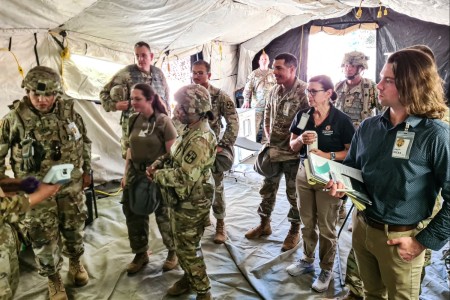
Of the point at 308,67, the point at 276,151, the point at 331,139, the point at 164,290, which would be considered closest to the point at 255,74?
the point at 308,67

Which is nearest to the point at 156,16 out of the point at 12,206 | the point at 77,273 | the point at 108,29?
the point at 108,29

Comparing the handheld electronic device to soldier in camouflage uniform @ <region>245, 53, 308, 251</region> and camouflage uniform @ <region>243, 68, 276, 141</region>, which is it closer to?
soldier in camouflage uniform @ <region>245, 53, 308, 251</region>

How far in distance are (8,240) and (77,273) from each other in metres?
1.10

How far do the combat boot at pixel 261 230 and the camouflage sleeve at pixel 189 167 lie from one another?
5.10ft

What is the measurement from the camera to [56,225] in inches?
87.9

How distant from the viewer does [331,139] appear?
7.26 feet

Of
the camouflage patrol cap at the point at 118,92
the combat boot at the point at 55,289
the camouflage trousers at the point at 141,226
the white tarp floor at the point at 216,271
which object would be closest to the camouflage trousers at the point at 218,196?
the white tarp floor at the point at 216,271

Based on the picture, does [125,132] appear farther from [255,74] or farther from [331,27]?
[331,27]

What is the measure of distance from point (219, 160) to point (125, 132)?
83cm

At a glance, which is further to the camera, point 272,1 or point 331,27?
point 331,27

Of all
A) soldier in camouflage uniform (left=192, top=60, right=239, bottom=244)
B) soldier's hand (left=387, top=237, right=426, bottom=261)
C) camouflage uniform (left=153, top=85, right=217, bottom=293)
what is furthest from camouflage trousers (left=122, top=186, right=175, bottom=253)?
soldier's hand (left=387, top=237, right=426, bottom=261)

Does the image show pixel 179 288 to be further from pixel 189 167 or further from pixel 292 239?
pixel 292 239

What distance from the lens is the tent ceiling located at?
2924 mm

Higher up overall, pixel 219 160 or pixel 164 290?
pixel 219 160
